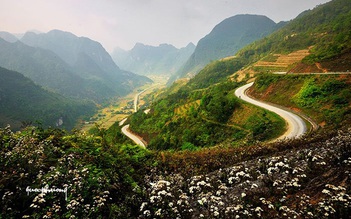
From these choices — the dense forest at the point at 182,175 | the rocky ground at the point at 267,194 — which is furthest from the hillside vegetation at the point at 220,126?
the rocky ground at the point at 267,194

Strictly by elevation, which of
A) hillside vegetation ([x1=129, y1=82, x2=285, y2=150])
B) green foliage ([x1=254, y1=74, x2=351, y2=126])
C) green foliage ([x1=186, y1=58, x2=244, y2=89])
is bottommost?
hillside vegetation ([x1=129, y1=82, x2=285, y2=150])

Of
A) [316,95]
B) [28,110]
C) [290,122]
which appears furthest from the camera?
[28,110]

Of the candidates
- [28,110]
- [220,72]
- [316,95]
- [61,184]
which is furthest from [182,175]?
[28,110]

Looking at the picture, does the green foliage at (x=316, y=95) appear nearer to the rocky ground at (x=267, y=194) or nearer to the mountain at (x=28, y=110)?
the rocky ground at (x=267, y=194)

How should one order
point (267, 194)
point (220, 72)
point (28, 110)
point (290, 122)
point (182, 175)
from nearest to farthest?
point (267, 194) → point (182, 175) → point (290, 122) → point (220, 72) → point (28, 110)

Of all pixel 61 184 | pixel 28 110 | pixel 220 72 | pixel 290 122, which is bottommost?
pixel 290 122

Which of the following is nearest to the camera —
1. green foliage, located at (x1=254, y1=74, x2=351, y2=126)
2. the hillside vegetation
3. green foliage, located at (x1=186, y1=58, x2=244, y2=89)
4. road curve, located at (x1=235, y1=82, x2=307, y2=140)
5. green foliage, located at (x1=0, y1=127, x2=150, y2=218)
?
green foliage, located at (x1=0, y1=127, x2=150, y2=218)

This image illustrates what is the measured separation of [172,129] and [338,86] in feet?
126

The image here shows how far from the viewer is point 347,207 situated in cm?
641

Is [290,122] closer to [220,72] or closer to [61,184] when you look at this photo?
[61,184]

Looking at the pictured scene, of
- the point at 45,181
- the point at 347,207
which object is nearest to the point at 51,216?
the point at 45,181

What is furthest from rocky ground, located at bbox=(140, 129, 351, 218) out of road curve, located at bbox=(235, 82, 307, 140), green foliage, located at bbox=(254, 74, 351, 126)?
green foliage, located at bbox=(254, 74, 351, 126)

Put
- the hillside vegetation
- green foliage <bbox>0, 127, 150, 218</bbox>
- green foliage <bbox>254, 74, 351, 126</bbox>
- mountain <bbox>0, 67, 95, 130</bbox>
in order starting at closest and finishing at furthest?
green foliage <bbox>0, 127, 150, 218</bbox>, green foliage <bbox>254, 74, 351, 126</bbox>, the hillside vegetation, mountain <bbox>0, 67, 95, 130</bbox>

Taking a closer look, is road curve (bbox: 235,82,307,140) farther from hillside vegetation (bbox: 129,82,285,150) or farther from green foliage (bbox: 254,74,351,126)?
green foliage (bbox: 254,74,351,126)
